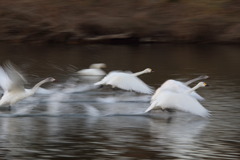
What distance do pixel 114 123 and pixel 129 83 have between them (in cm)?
368

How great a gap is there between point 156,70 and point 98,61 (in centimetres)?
335

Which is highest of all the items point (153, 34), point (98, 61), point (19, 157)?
point (153, 34)

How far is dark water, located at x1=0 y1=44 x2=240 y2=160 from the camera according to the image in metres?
9.98

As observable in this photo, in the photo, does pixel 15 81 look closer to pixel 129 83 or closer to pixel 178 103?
pixel 178 103

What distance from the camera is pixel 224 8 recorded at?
31.3 m

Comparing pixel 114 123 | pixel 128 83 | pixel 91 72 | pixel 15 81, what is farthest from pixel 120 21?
pixel 114 123

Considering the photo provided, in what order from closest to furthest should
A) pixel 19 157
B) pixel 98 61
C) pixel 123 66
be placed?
pixel 19 157 → pixel 123 66 → pixel 98 61

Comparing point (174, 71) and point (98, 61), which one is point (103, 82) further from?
point (98, 61)

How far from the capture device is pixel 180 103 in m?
12.6

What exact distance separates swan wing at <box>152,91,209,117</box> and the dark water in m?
0.18

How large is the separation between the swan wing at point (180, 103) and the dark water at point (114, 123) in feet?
0.59

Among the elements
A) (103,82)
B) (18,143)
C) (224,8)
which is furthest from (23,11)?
(18,143)

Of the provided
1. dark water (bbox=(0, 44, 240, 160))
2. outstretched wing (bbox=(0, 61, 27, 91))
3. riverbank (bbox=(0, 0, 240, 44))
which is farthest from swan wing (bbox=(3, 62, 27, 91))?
riverbank (bbox=(0, 0, 240, 44))

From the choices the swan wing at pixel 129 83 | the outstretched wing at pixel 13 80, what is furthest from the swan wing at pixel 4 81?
the swan wing at pixel 129 83
